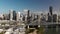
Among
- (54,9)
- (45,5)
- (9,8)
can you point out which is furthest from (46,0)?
(9,8)

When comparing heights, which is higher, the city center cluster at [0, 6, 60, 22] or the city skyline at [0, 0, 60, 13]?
the city skyline at [0, 0, 60, 13]

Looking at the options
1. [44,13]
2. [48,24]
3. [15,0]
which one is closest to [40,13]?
[44,13]

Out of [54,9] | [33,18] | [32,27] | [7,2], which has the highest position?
[7,2]

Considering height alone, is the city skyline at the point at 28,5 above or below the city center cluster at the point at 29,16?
above

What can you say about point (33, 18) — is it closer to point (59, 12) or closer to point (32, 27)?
point (32, 27)

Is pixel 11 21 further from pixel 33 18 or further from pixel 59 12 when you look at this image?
pixel 59 12

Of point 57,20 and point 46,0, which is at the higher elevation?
point 46,0

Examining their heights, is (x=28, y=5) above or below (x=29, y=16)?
above
